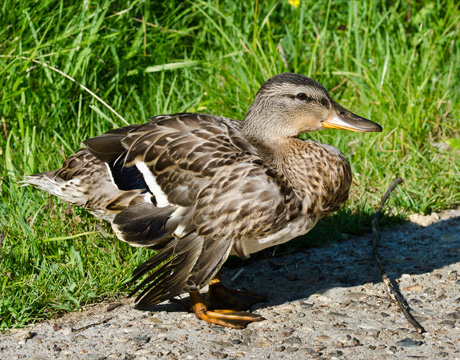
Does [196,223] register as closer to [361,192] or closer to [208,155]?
[208,155]

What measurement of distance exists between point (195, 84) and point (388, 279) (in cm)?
234

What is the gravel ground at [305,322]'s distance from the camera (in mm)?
3090

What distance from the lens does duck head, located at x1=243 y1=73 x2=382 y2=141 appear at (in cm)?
361

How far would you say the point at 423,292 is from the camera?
143 inches

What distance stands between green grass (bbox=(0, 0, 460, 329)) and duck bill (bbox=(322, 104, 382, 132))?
0.91 metres

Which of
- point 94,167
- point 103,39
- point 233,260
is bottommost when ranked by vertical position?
point 233,260

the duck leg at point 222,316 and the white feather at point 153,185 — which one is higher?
the white feather at point 153,185

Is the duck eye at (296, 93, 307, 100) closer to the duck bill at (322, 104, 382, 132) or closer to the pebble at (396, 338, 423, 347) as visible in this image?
the duck bill at (322, 104, 382, 132)

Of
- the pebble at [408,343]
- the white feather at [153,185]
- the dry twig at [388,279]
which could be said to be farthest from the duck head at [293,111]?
the pebble at [408,343]

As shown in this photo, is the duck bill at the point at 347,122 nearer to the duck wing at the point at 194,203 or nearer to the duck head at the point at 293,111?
the duck head at the point at 293,111

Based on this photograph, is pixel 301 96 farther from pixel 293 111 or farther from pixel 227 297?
pixel 227 297

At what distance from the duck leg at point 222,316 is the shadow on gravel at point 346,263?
6.9 inches

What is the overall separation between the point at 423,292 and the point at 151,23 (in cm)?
312

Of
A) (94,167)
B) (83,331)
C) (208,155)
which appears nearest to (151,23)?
(94,167)
